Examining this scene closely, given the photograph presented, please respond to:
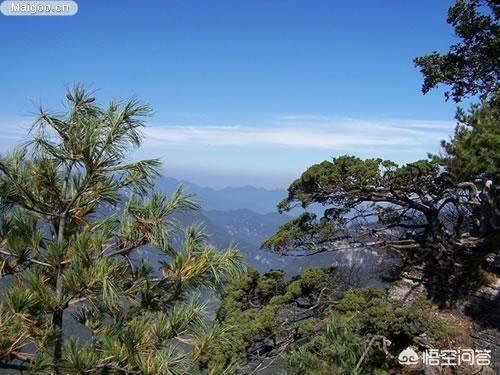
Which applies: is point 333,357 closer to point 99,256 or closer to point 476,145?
point 99,256

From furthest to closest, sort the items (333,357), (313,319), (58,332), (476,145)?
(313,319) → (476,145) → (333,357) → (58,332)

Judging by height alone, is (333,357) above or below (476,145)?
below

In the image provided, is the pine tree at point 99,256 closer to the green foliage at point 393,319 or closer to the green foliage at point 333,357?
the green foliage at point 333,357

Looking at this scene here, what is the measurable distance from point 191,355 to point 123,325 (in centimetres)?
69

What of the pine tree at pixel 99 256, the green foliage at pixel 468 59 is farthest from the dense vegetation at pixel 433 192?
the pine tree at pixel 99 256

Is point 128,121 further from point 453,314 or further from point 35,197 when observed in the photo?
point 453,314

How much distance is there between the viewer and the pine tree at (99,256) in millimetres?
3330

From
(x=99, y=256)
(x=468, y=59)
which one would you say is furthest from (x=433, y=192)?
(x=99, y=256)

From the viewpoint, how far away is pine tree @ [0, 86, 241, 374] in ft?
10.9

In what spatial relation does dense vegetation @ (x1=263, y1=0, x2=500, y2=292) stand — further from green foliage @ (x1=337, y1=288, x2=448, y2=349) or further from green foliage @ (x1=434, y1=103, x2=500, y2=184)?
green foliage @ (x1=337, y1=288, x2=448, y2=349)

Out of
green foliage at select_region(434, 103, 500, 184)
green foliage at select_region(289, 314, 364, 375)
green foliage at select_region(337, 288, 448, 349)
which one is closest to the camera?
green foliage at select_region(289, 314, 364, 375)

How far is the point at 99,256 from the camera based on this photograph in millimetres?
3492

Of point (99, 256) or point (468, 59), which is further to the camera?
point (468, 59)

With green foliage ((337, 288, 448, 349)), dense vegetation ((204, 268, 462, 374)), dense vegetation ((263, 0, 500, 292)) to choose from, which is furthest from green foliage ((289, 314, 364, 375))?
dense vegetation ((263, 0, 500, 292))
